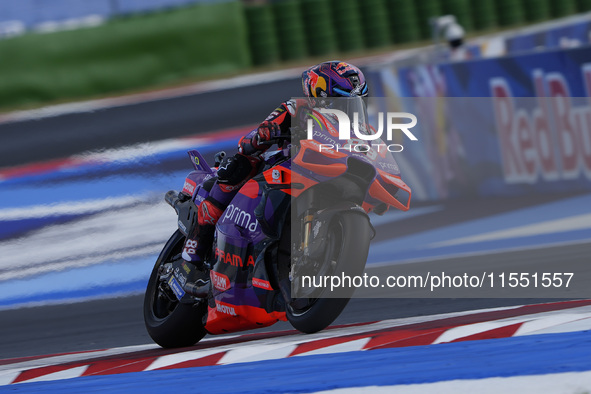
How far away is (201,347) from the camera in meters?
5.22

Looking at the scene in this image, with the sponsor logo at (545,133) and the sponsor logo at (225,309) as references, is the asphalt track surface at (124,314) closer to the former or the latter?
the sponsor logo at (545,133)

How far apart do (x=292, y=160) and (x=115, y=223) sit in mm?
4974

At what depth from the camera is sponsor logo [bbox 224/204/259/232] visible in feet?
15.6

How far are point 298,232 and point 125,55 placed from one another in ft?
36.7

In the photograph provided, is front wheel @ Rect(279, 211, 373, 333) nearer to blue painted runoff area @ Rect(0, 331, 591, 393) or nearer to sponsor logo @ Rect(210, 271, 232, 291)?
blue painted runoff area @ Rect(0, 331, 591, 393)

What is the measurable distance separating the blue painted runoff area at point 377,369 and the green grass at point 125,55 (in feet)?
36.2

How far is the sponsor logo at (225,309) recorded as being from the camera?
484cm

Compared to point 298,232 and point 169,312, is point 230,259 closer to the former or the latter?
point 298,232

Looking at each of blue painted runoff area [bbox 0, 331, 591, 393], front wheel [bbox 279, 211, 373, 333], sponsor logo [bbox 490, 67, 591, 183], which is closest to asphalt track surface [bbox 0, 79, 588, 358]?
sponsor logo [bbox 490, 67, 591, 183]

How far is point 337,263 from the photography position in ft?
13.5

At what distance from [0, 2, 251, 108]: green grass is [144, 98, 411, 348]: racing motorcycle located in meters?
10.0

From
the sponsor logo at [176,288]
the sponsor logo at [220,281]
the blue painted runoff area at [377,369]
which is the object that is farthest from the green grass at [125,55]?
the blue painted runoff area at [377,369]

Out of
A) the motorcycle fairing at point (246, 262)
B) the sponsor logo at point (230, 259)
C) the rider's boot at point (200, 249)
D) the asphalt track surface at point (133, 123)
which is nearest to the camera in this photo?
the motorcycle fairing at point (246, 262)

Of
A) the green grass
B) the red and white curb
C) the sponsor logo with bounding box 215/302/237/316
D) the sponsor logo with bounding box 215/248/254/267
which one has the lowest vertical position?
the red and white curb
